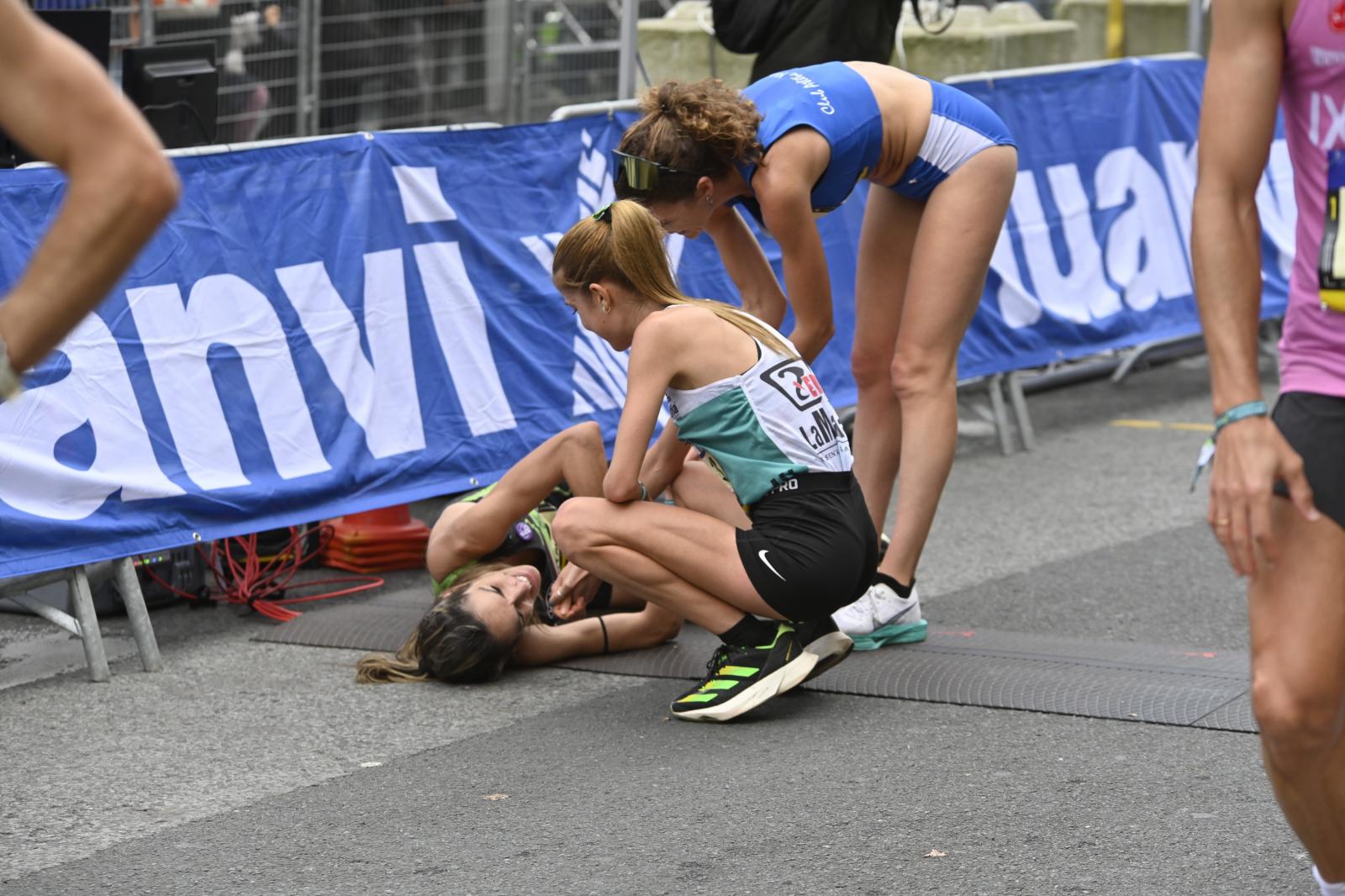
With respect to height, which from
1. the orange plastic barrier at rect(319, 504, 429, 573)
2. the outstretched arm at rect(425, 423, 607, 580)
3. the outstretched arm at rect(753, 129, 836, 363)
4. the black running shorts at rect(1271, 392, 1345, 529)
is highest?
the black running shorts at rect(1271, 392, 1345, 529)

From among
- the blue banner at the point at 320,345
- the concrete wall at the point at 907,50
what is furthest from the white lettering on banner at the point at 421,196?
the concrete wall at the point at 907,50

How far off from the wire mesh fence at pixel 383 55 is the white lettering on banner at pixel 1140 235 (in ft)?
9.39

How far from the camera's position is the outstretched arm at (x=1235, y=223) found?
8.21 feet

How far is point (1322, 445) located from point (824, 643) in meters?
2.18

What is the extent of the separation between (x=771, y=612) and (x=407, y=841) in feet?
3.96

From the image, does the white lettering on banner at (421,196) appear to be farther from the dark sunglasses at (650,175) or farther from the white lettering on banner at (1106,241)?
the white lettering on banner at (1106,241)

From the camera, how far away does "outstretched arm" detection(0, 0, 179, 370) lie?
1796mm

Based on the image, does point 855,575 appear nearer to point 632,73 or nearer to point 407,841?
point 407,841

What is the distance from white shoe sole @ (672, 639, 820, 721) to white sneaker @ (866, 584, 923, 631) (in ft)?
1.89

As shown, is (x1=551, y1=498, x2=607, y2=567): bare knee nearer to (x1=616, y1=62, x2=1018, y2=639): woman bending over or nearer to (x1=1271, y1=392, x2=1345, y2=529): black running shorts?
(x1=616, y1=62, x2=1018, y2=639): woman bending over

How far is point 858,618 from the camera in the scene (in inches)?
199

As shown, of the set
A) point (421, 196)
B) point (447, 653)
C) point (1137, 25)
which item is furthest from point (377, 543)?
point (1137, 25)

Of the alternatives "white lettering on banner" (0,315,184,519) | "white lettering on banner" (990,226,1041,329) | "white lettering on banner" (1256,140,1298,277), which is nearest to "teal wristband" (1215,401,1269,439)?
"white lettering on banner" (0,315,184,519)

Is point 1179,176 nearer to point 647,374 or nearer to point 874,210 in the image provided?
point 874,210
